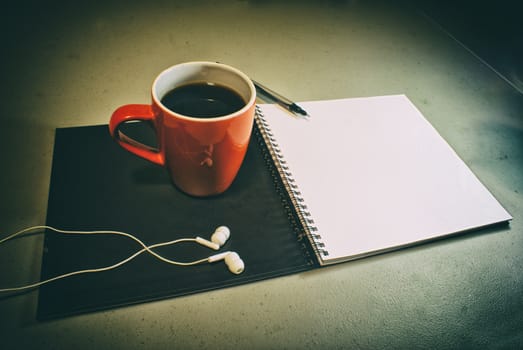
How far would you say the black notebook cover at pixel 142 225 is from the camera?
1.21 feet

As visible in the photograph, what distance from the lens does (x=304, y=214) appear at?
1.45 feet

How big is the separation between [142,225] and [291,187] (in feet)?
0.63

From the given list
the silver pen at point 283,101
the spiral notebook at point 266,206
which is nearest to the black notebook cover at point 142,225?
the spiral notebook at point 266,206

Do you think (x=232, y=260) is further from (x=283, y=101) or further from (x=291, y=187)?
(x=283, y=101)

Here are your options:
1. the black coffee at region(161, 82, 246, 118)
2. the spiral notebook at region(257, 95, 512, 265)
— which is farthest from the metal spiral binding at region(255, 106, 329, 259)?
the black coffee at region(161, 82, 246, 118)

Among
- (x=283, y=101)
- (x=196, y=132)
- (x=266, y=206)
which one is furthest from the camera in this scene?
(x=283, y=101)

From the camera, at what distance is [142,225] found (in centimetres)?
42

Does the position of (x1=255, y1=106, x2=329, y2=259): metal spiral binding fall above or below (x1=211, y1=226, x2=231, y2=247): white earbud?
above

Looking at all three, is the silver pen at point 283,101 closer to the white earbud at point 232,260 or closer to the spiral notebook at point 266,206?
the spiral notebook at point 266,206

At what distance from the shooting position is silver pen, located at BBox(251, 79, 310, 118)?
0.57 meters

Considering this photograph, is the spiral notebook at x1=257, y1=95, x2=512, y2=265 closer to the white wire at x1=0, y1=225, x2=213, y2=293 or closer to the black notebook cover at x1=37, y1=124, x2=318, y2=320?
the black notebook cover at x1=37, y1=124, x2=318, y2=320

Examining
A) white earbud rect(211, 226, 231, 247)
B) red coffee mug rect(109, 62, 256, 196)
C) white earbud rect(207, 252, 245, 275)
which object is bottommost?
white earbud rect(207, 252, 245, 275)

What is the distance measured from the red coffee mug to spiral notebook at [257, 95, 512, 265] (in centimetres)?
11

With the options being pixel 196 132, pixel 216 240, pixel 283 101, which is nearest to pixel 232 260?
pixel 216 240
